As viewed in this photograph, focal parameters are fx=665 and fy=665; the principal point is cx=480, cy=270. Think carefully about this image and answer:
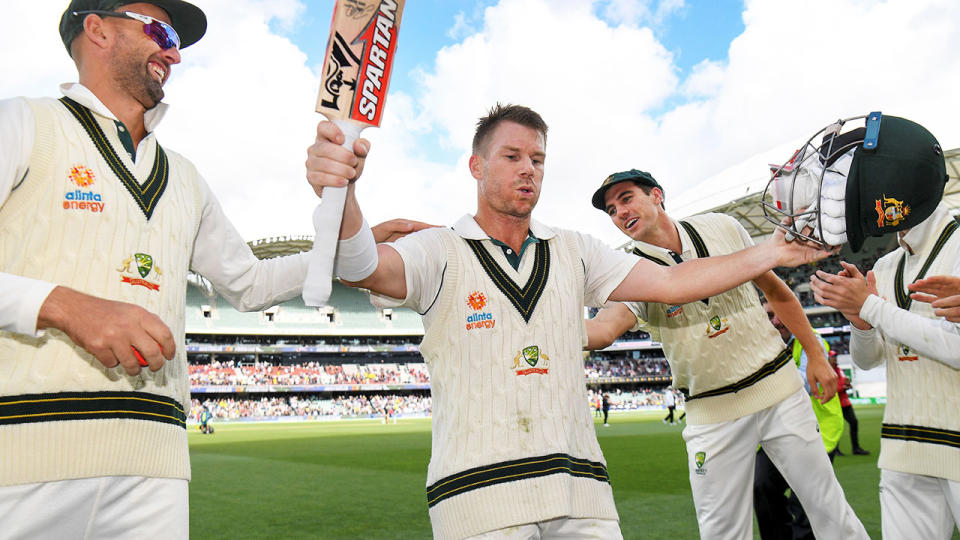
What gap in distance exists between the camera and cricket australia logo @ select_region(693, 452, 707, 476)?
439 cm

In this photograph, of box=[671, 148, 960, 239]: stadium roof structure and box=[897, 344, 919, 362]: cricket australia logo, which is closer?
box=[897, 344, 919, 362]: cricket australia logo

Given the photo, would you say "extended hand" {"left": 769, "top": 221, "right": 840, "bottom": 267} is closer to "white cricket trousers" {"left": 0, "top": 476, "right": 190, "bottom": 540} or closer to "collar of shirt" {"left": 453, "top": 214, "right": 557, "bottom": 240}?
"collar of shirt" {"left": 453, "top": 214, "right": 557, "bottom": 240}

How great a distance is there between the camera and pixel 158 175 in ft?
8.31

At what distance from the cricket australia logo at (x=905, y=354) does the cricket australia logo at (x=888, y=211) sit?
1.39 metres

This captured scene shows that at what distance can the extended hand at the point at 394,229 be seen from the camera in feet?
10.0

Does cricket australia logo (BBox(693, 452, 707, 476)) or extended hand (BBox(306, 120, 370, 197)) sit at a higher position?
extended hand (BBox(306, 120, 370, 197))

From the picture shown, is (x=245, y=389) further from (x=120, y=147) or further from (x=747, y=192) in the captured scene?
A: (x=120, y=147)

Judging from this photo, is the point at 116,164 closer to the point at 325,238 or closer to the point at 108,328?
the point at 108,328

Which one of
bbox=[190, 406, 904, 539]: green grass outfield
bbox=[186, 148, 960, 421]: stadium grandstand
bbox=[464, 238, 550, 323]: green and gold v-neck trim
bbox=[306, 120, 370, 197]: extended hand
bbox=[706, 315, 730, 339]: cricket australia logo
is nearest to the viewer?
bbox=[306, 120, 370, 197]: extended hand

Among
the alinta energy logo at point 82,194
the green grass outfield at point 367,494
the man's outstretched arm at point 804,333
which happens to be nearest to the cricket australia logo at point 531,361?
the alinta energy logo at point 82,194

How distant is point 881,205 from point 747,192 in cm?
3423

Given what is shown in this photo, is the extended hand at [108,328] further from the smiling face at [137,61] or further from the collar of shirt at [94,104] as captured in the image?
the smiling face at [137,61]

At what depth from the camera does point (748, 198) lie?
109ft

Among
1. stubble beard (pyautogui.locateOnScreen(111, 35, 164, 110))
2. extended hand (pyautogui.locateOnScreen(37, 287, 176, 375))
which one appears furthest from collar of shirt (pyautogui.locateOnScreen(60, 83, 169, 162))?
extended hand (pyautogui.locateOnScreen(37, 287, 176, 375))
